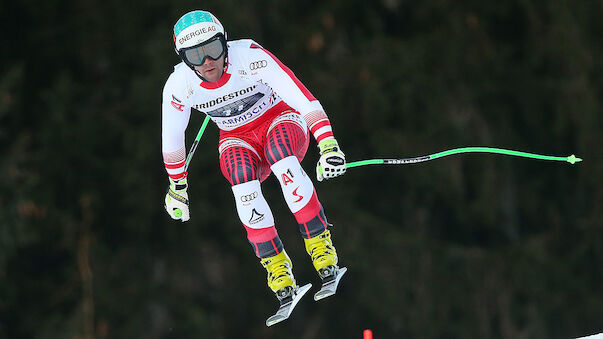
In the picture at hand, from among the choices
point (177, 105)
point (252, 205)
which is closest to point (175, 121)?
point (177, 105)

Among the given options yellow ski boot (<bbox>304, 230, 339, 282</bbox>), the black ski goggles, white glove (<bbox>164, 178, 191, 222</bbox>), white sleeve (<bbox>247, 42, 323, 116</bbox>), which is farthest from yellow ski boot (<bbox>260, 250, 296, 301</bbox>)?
the black ski goggles

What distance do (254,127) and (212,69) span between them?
588 mm

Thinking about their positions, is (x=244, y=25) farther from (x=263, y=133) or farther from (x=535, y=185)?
(x=263, y=133)

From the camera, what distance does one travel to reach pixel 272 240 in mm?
7023

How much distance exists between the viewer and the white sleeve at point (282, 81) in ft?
22.2

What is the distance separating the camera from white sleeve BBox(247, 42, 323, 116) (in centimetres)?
678

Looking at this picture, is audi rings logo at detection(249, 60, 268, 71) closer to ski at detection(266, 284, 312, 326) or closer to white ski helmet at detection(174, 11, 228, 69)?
white ski helmet at detection(174, 11, 228, 69)

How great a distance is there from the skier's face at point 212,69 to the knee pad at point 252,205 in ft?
2.19

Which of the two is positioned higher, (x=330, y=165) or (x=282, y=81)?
(x=282, y=81)

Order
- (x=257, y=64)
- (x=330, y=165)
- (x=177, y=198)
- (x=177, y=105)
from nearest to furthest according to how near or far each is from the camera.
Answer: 1. (x=330, y=165)
2. (x=257, y=64)
3. (x=177, y=105)
4. (x=177, y=198)

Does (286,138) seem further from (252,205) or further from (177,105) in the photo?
(177,105)

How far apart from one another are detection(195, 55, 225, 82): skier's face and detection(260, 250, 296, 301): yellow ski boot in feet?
3.90

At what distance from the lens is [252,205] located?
688cm

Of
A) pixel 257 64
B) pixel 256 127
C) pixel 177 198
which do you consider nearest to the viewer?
pixel 257 64
